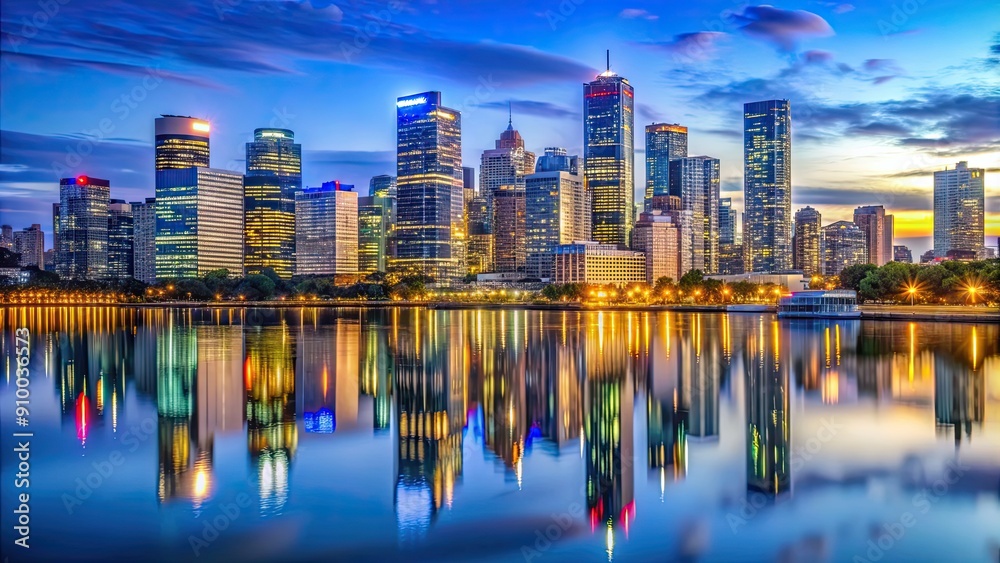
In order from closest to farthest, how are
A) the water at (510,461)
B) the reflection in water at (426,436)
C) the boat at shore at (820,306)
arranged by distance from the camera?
the water at (510,461) → the reflection in water at (426,436) → the boat at shore at (820,306)

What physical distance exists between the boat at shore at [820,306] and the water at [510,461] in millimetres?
55972

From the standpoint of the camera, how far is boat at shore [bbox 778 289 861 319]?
10181 cm

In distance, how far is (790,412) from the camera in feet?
103

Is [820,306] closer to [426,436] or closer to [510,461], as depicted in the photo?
[426,436]

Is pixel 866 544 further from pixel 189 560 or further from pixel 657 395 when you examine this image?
pixel 657 395

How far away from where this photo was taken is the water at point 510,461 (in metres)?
16.6

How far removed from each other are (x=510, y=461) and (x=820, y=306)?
301ft

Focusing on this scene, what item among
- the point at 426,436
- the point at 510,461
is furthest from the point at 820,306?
the point at 510,461

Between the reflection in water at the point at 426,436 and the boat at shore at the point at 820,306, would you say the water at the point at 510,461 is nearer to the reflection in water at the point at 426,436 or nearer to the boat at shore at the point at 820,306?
the reflection in water at the point at 426,436

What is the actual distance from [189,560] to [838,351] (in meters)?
49.7

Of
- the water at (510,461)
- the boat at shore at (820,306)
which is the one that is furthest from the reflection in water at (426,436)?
the boat at shore at (820,306)

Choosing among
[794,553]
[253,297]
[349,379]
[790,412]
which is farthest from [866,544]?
[253,297]

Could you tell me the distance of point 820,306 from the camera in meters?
106

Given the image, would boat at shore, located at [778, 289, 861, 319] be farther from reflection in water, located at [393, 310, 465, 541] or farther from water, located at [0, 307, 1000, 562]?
reflection in water, located at [393, 310, 465, 541]
